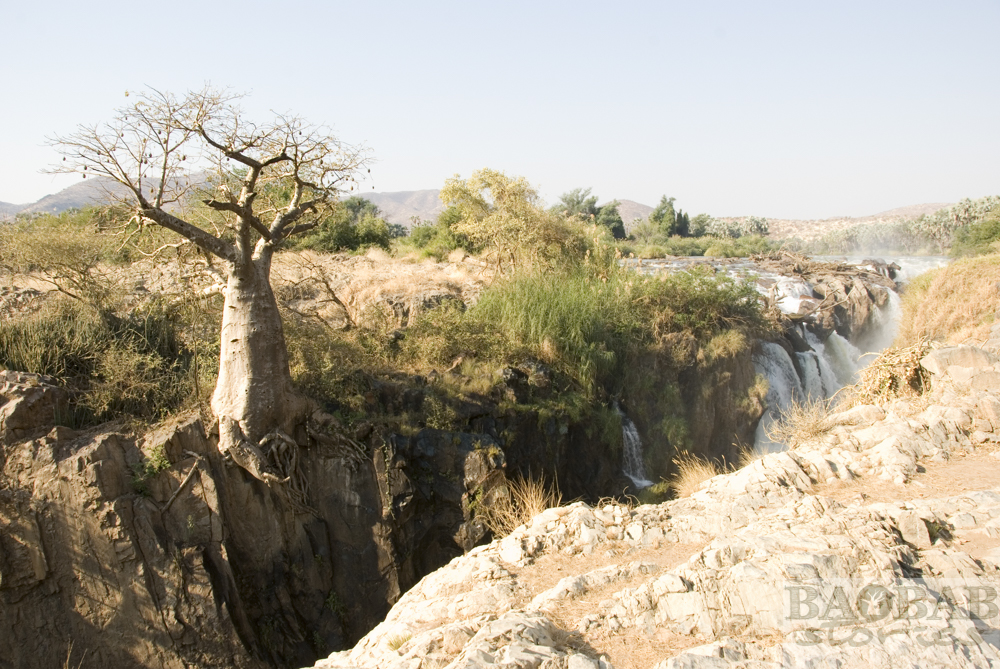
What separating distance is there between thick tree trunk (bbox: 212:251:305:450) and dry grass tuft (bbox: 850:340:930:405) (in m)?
7.37

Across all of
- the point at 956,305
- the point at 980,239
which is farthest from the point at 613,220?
the point at 956,305

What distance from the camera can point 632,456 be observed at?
10.1 m

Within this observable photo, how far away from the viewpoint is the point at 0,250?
7.46 m

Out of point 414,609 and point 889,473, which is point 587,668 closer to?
point 414,609

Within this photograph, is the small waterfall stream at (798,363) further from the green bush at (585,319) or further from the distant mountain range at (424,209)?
the distant mountain range at (424,209)

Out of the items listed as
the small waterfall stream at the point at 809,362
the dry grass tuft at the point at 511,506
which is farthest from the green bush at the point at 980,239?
the dry grass tuft at the point at 511,506

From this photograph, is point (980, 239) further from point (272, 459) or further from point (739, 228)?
point (739, 228)

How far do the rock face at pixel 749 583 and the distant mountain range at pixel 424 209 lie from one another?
501cm

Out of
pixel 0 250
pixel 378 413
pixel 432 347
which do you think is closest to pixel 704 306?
pixel 432 347

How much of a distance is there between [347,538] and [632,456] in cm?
491

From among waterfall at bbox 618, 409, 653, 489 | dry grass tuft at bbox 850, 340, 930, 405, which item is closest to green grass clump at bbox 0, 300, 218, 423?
waterfall at bbox 618, 409, 653, 489

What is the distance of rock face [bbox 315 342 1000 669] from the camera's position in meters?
3.65

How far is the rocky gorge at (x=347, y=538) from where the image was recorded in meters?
4.46

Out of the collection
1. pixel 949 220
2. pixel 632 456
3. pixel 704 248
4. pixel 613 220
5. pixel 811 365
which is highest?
pixel 613 220
